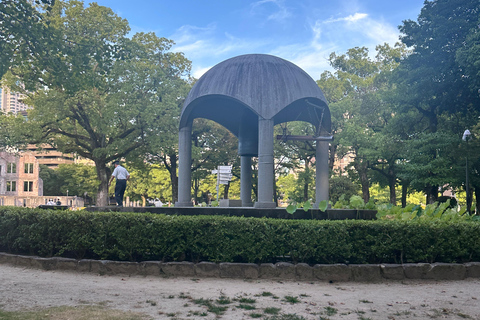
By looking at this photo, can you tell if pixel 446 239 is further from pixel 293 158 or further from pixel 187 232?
pixel 293 158

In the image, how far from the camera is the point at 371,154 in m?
34.3

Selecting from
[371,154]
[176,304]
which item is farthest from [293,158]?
[176,304]

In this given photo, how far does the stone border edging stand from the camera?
29.9ft

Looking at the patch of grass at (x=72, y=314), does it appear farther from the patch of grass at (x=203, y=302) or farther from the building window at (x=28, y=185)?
the building window at (x=28, y=185)

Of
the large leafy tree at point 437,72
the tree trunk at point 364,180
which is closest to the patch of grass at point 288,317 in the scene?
the large leafy tree at point 437,72

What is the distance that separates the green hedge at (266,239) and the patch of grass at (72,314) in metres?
3.44

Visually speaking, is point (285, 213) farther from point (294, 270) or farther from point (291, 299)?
point (291, 299)

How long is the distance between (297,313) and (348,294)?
1868 mm

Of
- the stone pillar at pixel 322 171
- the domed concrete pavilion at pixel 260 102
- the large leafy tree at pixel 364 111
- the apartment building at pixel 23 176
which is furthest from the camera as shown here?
the apartment building at pixel 23 176

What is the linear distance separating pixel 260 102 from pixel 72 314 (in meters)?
8.88

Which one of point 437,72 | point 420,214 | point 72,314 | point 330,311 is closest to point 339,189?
point 437,72

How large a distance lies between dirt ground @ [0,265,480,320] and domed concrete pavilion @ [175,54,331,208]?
4659 mm

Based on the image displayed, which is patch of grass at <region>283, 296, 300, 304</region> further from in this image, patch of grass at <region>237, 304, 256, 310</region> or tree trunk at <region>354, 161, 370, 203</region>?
tree trunk at <region>354, 161, 370, 203</region>

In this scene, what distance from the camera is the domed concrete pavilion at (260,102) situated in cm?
1325
